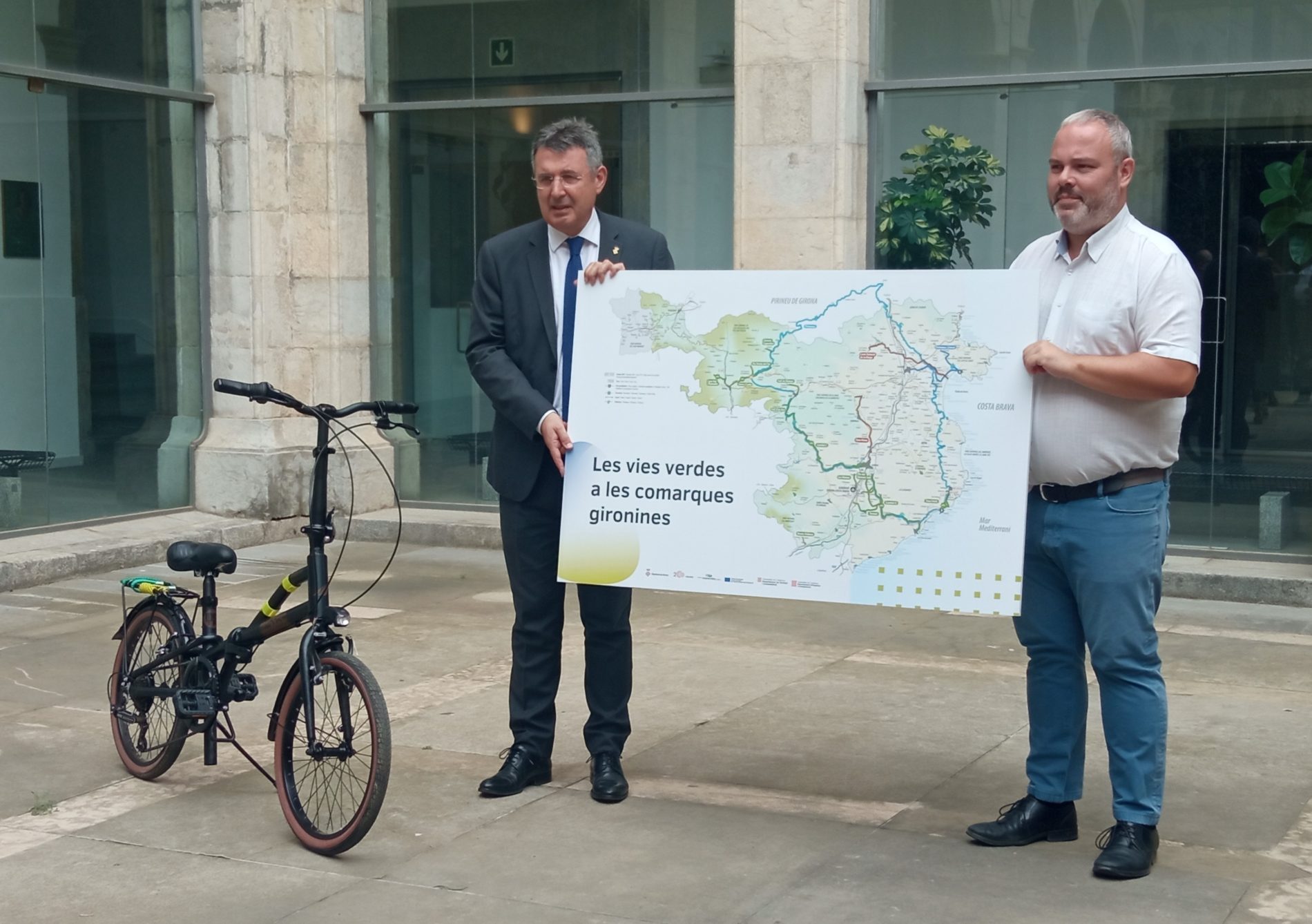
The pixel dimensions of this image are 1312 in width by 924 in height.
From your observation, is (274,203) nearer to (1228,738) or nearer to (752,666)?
(752,666)

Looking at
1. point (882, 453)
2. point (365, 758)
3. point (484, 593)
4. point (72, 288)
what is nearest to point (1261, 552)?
point (484, 593)

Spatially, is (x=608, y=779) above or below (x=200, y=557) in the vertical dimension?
below

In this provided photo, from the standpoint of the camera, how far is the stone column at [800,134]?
10.4 metres

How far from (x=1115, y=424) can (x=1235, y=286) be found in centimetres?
557

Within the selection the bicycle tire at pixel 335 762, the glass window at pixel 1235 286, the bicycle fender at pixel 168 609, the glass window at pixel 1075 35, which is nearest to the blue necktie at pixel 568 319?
the bicycle tire at pixel 335 762

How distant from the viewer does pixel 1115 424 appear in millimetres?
4809

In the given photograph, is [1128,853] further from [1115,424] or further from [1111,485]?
[1115,424]

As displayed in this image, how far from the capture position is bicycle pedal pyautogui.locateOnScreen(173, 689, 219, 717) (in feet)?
18.4

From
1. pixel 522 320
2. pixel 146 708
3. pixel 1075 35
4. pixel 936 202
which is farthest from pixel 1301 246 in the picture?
pixel 146 708

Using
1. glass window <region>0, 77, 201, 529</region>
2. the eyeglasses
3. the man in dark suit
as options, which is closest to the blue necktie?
the man in dark suit

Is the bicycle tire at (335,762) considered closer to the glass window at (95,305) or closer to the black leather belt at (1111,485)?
the black leather belt at (1111,485)

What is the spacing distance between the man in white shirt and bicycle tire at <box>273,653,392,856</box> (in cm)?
209

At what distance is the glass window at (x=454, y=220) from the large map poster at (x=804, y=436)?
602 centimetres

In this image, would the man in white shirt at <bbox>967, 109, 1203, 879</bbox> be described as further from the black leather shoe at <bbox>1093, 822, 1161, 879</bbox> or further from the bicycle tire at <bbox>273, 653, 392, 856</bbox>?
the bicycle tire at <bbox>273, 653, 392, 856</bbox>
